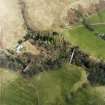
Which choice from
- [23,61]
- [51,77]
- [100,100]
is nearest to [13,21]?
[23,61]

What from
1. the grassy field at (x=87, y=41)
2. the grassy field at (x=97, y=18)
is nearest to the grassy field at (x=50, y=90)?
the grassy field at (x=87, y=41)

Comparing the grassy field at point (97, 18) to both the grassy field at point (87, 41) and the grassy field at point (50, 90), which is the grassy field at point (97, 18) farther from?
the grassy field at point (50, 90)

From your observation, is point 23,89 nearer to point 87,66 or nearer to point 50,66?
point 50,66

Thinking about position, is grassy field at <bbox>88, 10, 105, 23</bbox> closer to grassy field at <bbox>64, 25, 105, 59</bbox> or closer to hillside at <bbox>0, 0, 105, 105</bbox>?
hillside at <bbox>0, 0, 105, 105</bbox>

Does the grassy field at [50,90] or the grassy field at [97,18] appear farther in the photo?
the grassy field at [97,18]

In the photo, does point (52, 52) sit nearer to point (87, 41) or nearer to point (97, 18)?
point (87, 41)

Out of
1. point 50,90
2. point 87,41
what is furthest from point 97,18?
point 50,90
